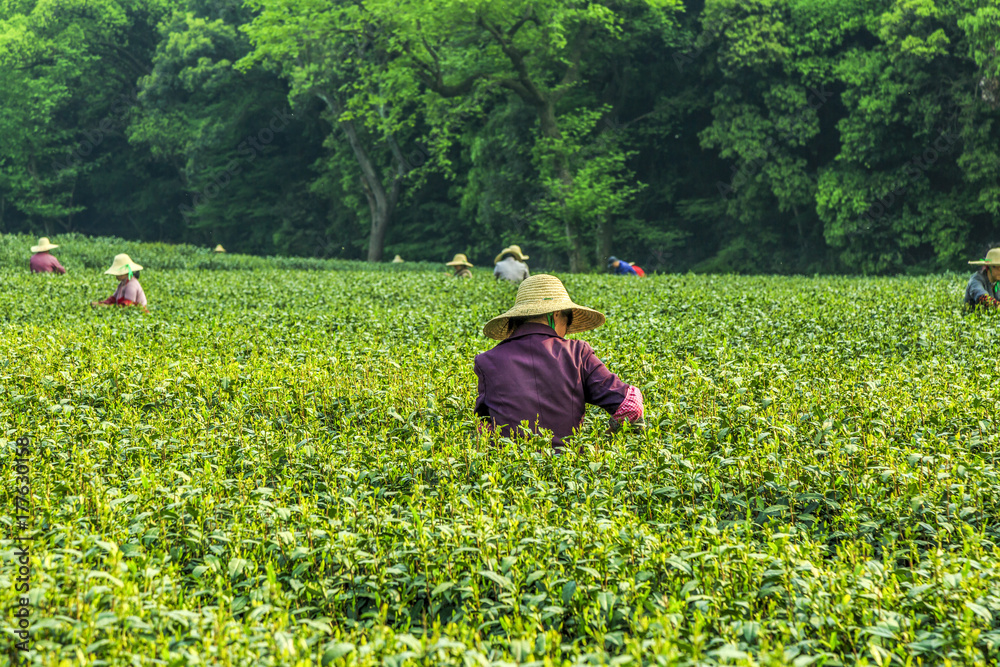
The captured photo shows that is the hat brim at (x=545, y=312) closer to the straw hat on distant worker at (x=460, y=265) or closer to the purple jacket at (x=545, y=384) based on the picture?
the purple jacket at (x=545, y=384)

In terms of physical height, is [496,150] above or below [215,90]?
below

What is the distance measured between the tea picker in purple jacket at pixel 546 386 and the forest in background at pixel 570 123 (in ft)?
82.2

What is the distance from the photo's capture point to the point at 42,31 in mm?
52812

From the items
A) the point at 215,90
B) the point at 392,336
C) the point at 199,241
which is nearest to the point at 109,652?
the point at 392,336

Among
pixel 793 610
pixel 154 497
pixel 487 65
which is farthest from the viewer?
pixel 487 65

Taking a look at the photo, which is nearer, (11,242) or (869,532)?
(869,532)

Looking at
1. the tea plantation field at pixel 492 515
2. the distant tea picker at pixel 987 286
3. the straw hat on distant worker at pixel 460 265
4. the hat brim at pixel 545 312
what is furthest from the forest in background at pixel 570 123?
the hat brim at pixel 545 312

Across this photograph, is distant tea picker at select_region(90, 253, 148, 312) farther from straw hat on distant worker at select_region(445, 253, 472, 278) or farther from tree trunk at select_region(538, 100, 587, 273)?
tree trunk at select_region(538, 100, 587, 273)

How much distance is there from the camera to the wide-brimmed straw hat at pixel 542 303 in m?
5.23

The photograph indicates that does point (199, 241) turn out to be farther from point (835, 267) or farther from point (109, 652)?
point (109, 652)

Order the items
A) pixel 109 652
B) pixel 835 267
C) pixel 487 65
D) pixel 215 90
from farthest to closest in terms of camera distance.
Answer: pixel 215 90
pixel 487 65
pixel 835 267
pixel 109 652

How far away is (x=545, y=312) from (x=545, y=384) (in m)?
0.48

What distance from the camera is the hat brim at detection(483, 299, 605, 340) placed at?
522 cm

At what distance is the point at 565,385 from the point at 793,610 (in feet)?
7.68
